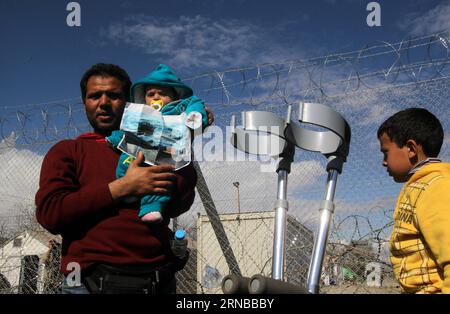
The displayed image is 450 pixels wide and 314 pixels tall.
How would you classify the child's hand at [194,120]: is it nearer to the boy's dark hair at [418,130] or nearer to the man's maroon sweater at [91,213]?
the man's maroon sweater at [91,213]

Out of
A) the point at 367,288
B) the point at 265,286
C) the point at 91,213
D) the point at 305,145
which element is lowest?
the point at 367,288

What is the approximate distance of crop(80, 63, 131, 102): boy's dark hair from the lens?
6.52 ft

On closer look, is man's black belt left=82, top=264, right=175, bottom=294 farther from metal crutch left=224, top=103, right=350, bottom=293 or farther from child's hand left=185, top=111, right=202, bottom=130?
child's hand left=185, top=111, right=202, bottom=130

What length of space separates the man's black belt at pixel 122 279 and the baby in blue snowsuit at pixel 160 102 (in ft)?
0.62

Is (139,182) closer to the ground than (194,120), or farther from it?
closer to the ground

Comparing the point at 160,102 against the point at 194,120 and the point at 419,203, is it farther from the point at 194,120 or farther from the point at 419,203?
the point at 419,203

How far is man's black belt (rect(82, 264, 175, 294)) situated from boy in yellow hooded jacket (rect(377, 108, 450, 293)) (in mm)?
967

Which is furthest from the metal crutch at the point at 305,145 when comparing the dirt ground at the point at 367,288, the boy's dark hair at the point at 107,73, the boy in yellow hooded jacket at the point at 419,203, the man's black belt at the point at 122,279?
the dirt ground at the point at 367,288

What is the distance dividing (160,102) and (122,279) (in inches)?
32.5

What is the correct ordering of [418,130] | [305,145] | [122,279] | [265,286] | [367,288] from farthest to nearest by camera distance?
[367,288] < [418,130] < [305,145] < [122,279] < [265,286]

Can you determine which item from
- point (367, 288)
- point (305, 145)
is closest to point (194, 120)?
point (305, 145)

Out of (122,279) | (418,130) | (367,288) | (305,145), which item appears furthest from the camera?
(367,288)

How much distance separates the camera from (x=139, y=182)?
160 cm
